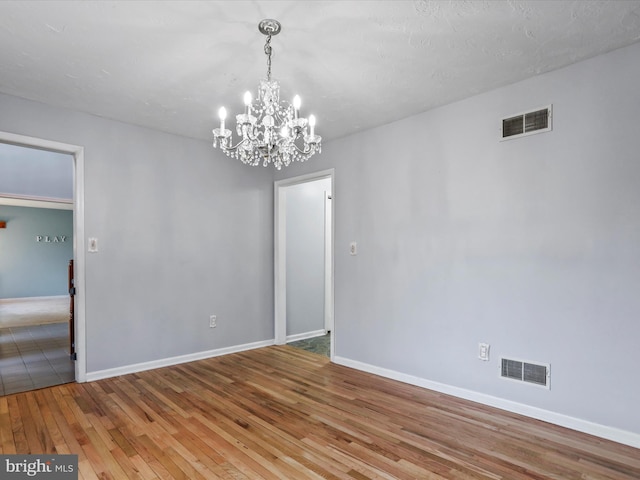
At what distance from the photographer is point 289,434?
2.53 m

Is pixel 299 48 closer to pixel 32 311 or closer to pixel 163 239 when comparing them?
pixel 163 239

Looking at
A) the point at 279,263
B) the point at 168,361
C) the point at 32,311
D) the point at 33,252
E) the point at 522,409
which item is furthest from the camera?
the point at 33,252

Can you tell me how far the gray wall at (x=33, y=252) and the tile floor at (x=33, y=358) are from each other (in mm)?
5044

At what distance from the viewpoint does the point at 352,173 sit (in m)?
4.16

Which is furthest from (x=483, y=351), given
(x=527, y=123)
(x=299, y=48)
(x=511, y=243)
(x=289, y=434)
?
(x=299, y=48)

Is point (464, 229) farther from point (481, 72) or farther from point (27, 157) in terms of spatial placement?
point (27, 157)

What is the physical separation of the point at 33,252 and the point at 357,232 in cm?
1072

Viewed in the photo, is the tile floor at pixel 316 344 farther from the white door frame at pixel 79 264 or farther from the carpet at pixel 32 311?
the carpet at pixel 32 311

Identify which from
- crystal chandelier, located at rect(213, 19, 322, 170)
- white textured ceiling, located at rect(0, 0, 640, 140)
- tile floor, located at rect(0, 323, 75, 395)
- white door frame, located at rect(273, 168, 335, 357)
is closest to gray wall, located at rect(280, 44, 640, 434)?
white textured ceiling, located at rect(0, 0, 640, 140)

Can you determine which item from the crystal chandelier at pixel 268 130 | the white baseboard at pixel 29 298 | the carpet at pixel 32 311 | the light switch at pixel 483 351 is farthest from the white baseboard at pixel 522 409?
the white baseboard at pixel 29 298

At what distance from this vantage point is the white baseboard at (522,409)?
2.42m

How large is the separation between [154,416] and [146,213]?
2.13 m

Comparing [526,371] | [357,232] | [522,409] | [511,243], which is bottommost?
[522,409]

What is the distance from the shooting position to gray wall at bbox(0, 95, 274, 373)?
3.63 meters
